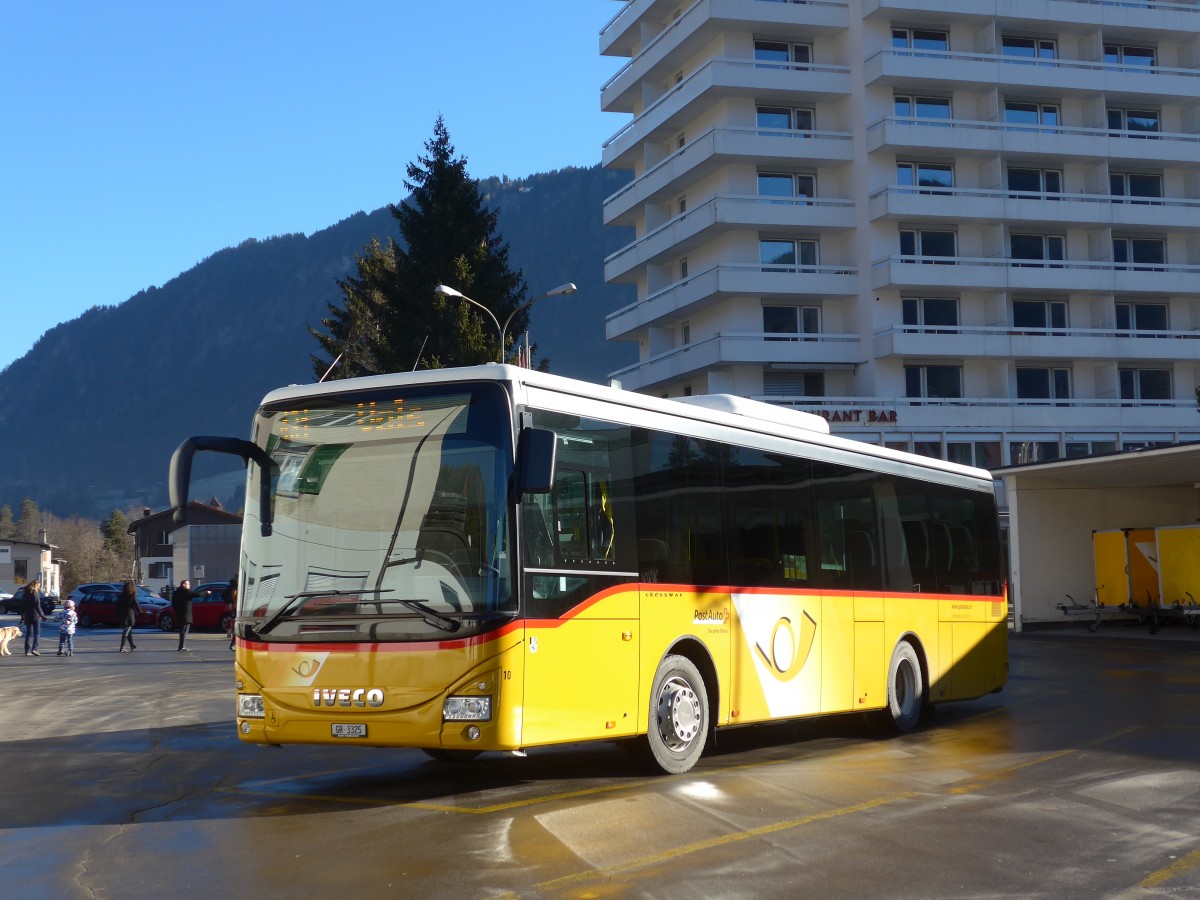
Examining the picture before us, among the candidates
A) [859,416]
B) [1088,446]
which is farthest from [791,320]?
[1088,446]

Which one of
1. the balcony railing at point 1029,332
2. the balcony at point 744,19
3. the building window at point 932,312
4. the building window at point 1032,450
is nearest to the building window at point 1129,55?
the balcony railing at point 1029,332

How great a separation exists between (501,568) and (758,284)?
173ft

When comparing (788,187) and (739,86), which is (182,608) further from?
(788,187)

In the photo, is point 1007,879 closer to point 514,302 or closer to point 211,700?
point 211,700

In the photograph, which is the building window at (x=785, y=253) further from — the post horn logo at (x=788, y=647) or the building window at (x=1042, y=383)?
the post horn logo at (x=788, y=647)

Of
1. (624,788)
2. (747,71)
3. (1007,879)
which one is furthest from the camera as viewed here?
(747,71)

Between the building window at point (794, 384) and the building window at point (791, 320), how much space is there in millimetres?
1858

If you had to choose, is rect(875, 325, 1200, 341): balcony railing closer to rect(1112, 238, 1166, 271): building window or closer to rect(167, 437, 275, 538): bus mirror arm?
rect(1112, 238, 1166, 271): building window

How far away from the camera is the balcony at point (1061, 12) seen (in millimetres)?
62031

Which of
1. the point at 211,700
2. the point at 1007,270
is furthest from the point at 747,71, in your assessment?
the point at 211,700

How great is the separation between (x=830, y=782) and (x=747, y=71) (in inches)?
2121

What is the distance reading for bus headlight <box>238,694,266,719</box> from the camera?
10250mm

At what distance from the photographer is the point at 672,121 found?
213ft

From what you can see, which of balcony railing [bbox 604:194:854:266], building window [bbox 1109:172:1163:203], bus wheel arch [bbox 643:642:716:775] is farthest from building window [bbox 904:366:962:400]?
bus wheel arch [bbox 643:642:716:775]
